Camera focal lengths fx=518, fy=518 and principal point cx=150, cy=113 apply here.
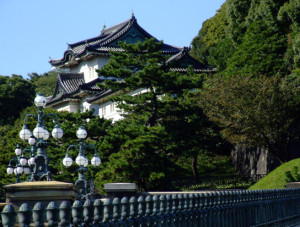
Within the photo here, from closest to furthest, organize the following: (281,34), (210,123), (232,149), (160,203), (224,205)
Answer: (160,203)
(224,205)
(210,123)
(281,34)
(232,149)

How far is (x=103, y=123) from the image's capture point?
1337 inches

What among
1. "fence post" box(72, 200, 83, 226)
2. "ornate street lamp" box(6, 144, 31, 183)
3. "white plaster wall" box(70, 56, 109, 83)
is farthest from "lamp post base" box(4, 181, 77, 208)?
"white plaster wall" box(70, 56, 109, 83)

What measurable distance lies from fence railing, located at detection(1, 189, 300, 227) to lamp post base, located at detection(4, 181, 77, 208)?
0.28 metres

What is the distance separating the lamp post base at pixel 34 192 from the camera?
8.24 meters

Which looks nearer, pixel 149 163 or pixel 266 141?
pixel 149 163

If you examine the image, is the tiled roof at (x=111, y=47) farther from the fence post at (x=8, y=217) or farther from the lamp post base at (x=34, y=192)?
the fence post at (x=8, y=217)

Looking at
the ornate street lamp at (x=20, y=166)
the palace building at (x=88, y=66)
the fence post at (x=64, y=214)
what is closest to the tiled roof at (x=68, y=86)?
the palace building at (x=88, y=66)

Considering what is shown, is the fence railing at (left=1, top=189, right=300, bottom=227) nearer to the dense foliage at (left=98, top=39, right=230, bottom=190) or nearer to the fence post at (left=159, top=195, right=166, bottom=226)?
the fence post at (left=159, top=195, right=166, bottom=226)

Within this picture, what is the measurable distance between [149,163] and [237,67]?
46.1 feet

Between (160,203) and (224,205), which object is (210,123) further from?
(160,203)

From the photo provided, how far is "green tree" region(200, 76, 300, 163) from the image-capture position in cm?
3144

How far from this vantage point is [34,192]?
8.28 m

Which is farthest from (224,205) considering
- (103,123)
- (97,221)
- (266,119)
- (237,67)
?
(237,67)

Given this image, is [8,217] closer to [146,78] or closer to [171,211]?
[171,211]
